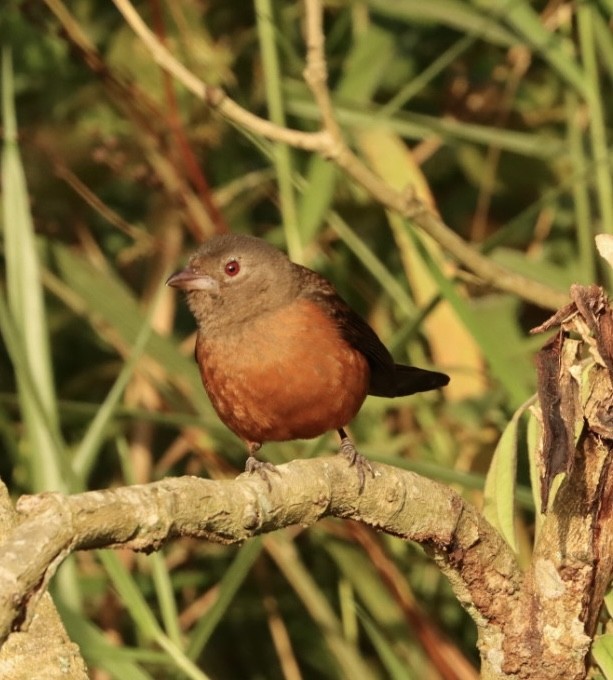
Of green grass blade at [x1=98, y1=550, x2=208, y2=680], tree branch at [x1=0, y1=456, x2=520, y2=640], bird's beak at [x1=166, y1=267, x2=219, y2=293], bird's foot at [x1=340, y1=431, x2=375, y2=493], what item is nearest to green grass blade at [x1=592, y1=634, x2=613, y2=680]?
tree branch at [x1=0, y1=456, x2=520, y2=640]

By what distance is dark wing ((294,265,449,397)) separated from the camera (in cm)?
432

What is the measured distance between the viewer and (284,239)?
17.9 feet

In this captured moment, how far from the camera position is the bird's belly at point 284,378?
3961 millimetres

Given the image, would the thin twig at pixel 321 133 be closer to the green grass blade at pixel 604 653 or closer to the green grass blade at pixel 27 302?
the green grass blade at pixel 27 302

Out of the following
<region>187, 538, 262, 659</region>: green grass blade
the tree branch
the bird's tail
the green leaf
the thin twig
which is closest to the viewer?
the tree branch

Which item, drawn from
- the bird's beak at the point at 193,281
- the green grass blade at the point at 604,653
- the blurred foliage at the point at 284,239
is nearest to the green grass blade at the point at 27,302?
the blurred foliage at the point at 284,239

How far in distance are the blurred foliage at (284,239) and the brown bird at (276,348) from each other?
0.53ft

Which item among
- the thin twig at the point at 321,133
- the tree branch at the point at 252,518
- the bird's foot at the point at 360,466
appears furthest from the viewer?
the thin twig at the point at 321,133

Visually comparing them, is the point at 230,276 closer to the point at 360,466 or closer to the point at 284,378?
the point at 284,378

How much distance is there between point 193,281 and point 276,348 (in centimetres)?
48

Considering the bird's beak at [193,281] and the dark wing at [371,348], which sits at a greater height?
the bird's beak at [193,281]

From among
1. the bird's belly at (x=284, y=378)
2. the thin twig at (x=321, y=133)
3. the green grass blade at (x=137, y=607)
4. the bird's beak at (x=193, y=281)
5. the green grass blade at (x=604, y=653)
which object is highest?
the thin twig at (x=321, y=133)

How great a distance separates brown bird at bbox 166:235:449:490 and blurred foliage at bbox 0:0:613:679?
0.16 metres

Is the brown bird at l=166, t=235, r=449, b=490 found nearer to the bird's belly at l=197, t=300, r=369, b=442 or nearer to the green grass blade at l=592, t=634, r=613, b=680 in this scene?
the bird's belly at l=197, t=300, r=369, b=442
